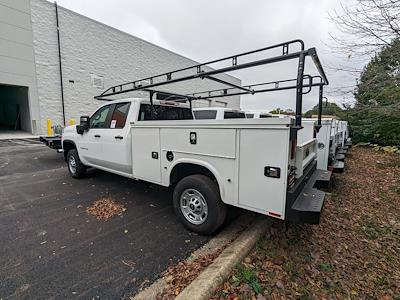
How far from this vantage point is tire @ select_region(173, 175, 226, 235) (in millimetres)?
2891

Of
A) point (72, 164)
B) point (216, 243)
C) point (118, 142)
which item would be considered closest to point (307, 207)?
point (216, 243)

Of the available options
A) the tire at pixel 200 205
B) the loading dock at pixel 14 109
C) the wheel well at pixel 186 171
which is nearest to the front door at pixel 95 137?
the wheel well at pixel 186 171

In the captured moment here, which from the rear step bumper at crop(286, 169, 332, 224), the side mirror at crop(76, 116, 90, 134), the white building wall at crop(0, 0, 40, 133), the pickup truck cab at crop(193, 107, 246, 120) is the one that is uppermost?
the white building wall at crop(0, 0, 40, 133)

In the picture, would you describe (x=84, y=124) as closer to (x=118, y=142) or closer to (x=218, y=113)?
(x=118, y=142)

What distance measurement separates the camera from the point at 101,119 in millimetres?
4918

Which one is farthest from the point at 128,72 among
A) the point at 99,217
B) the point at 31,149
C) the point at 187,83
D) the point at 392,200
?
the point at 392,200

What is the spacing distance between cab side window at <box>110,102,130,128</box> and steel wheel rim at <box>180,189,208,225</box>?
1.99 metres

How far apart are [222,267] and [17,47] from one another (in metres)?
16.2

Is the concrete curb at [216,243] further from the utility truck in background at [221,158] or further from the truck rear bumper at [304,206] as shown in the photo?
the truck rear bumper at [304,206]

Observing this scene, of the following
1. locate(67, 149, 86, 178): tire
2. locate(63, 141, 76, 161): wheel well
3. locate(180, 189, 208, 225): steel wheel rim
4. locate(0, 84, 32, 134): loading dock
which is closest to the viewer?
locate(180, 189, 208, 225): steel wheel rim

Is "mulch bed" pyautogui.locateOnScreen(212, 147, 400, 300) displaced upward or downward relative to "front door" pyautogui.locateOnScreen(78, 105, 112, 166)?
downward

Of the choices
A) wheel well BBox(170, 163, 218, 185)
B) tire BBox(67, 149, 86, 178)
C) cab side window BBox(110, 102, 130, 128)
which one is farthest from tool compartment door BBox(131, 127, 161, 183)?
tire BBox(67, 149, 86, 178)

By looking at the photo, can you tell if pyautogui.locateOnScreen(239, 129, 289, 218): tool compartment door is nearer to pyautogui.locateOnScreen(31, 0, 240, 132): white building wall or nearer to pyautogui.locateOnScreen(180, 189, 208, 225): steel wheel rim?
pyautogui.locateOnScreen(180, 189, 208, 225): steel wheel rim

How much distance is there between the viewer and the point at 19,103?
1554 cm
